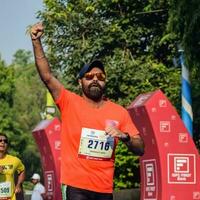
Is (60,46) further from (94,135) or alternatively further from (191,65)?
(94,135)

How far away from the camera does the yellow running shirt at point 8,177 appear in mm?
14039

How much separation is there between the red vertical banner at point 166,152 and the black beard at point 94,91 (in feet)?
22.9

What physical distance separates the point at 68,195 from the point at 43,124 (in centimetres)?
1358

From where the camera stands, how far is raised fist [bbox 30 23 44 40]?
701 cm

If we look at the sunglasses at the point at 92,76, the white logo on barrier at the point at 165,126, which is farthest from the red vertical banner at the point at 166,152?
the sunglasses at the point at 92,76

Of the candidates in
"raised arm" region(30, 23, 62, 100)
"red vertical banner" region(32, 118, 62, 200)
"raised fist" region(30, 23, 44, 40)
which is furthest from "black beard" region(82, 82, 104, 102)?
"red vertical banner" region(32, 118, 62, 200)

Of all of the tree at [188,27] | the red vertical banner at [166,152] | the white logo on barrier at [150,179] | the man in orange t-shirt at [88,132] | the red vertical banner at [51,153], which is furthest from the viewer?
the red vertical banner at [51,153]

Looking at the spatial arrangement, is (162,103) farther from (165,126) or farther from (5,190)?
(5,190)

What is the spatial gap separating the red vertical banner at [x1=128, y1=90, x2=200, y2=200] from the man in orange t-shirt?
6.92 meters

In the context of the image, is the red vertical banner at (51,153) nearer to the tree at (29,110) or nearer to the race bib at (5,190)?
the race bib at (5,190)

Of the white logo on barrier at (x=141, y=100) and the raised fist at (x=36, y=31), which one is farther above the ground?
the raised fist at (x=36, y=31)

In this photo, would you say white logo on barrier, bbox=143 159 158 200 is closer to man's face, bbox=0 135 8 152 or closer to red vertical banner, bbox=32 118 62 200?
man's face, bbox=0 135 8 152

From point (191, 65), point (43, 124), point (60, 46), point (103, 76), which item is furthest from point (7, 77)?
point (103, 76)

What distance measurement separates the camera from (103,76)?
279 inches
